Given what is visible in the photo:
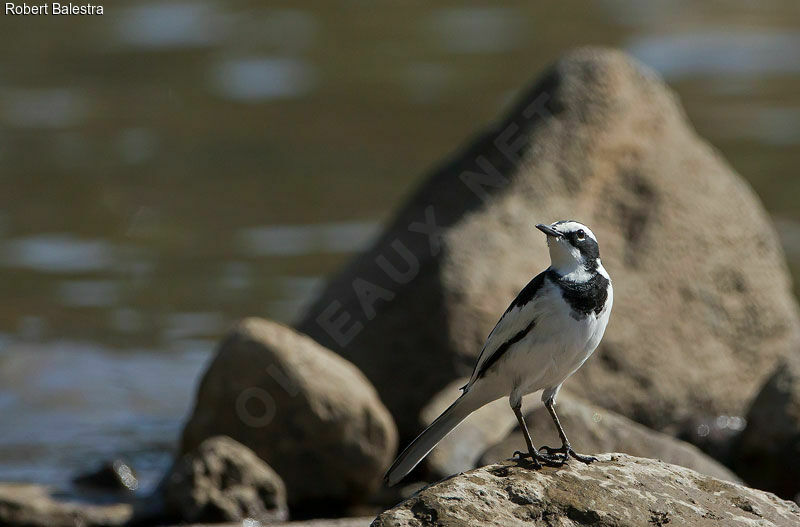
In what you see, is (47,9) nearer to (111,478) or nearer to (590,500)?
(111,478)

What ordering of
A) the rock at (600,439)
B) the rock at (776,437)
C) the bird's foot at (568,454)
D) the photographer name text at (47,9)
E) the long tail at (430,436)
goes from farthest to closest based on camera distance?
1. the photographer name text at (47,9)
2. the rock at (776,437)
3. the rock at (600,439)
4. the long tail at (430,436)
5. the bird's foot at (568,454)

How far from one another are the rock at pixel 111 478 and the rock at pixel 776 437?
4.72m

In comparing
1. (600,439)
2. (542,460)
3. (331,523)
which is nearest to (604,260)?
(600,439)

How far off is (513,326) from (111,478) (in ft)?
17.1

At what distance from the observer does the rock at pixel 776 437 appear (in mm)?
Answer: 10203

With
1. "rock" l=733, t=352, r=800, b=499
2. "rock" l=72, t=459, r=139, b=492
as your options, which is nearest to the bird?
"rock" l=733, t=352, r=800, b=499

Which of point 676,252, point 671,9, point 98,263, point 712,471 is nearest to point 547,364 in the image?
point 712,471

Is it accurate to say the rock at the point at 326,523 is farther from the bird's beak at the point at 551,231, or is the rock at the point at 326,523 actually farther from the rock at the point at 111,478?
the bird's beak at the point at 551,231

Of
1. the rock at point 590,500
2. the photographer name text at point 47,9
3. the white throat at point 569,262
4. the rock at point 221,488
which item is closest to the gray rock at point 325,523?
the rock at point 221,488

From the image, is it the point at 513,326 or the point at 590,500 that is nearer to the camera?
the point at 590,500

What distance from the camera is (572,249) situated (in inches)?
273

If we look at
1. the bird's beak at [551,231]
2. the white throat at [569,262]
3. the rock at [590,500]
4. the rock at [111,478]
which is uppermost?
the bird's beak at [551,231]

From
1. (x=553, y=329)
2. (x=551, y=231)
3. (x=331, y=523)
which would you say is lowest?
(x=331, y=523)

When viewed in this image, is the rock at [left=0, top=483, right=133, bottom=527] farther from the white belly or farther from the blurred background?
the white belly
